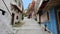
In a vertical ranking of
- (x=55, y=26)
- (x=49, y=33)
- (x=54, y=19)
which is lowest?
(x=49, y=33)

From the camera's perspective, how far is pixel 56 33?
6.13m

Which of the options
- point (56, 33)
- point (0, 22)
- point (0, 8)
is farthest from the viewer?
point (56, 33)

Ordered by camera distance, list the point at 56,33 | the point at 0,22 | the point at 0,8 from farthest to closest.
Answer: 1. the point at 56,33
2. the point at 0,8
3. the point at 0,22

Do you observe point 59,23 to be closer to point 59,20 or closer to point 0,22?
point 59,20

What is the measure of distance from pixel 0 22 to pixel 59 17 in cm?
469

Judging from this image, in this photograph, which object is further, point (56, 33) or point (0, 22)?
point (56, 33)

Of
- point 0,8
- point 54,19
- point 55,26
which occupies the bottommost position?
point 55,26

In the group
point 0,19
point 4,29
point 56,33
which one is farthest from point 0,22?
point 56,33

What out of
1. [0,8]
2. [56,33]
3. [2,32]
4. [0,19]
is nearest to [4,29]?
[2,32]

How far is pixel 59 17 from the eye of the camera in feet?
20.4

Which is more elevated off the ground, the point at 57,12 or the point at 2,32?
the point at 57,12

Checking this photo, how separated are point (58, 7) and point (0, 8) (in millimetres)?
4627

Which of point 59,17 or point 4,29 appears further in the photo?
point 59,17

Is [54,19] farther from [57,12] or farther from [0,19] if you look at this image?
[0,19]
